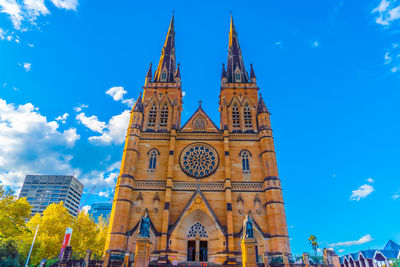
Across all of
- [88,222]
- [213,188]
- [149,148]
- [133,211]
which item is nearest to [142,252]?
[133,211]

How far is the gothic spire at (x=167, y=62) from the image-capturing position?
3784 cm

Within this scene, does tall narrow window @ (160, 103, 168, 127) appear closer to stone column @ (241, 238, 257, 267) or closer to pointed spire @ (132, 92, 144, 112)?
pointed spire @ (132, 92, 144, 112)

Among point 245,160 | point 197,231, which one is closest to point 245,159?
point 245,160

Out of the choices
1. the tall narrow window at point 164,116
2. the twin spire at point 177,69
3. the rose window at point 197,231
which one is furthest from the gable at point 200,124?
the rose window at point 197,231

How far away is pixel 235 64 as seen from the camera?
131 feet

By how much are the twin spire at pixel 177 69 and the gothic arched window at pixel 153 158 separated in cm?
1191

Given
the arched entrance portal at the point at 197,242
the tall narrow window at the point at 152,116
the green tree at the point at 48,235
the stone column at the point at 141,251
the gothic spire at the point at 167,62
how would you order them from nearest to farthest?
the stone column at the point at 141,251 < the arched entrance portal at the point at 197,242 < the green tree at the point at 48,235 < the tall narrow window at the point at 152,116 < the gothic spire at the point at 167,62

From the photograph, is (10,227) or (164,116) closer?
(10,227)

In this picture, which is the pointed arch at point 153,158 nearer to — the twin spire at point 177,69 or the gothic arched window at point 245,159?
the gothic arched window at point 245,159

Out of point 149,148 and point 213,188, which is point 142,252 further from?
point 149,148

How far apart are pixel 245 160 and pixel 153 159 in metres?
11.7

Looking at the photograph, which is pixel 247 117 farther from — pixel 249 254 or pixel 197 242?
pixel 249 254

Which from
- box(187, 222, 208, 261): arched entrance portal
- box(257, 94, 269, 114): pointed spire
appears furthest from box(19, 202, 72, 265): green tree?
box(257, 94, 269, 114): pointed spire

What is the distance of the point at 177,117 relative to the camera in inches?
1346
